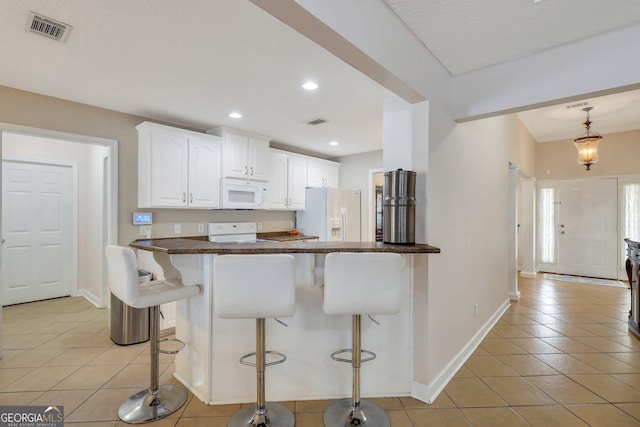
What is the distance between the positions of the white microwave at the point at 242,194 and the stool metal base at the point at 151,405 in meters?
2.31

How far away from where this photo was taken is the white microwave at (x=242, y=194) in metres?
3.99

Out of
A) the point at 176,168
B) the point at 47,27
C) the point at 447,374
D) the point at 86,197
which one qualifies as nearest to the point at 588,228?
the point at 447,374

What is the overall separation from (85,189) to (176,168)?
228 centimetres

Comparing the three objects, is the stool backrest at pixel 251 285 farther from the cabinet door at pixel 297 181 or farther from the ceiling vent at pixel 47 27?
the cabinet door at pixel 297 181

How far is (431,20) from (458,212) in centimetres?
151

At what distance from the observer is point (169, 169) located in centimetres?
353

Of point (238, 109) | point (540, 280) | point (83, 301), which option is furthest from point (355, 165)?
point (83, 301)

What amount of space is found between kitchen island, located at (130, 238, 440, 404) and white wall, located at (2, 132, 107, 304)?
288cm

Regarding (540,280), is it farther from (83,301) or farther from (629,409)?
(83,301)

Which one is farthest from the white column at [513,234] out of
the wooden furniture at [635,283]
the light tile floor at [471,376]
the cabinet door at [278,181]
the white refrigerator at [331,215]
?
the cabinet door at [278,181]

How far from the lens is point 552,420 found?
1.95 m

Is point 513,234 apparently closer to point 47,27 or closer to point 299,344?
point 299,344

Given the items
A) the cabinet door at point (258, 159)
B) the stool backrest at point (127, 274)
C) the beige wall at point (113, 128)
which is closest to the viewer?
the stool backrest at point (127, 274)

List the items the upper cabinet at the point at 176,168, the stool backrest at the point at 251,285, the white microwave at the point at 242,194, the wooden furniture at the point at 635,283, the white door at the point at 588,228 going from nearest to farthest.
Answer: the stool backrest at the point at 251,285, the wooden furniture at the point at 635,283, the upper cabinet at the point at 176,168, the white microwave at the point at 242,194, the white door at the point at 588,228
